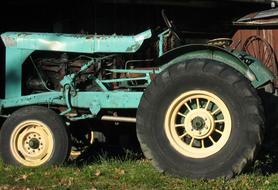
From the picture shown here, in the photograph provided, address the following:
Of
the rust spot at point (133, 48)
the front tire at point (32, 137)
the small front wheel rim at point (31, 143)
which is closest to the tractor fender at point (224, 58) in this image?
the rust spot at point (133, 48)

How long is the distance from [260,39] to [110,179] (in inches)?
191

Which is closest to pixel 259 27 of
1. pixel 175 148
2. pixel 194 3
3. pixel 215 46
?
pixel 194 3

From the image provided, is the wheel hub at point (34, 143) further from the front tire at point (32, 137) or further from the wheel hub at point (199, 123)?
the wheel hub at point (199, 123)

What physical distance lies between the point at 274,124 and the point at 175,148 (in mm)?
1577

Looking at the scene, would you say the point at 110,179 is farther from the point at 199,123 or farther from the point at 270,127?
the point at 270,127

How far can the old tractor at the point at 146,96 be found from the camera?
18.7ft

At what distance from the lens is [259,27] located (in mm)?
9766

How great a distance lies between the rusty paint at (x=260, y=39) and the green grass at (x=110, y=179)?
3.89 m

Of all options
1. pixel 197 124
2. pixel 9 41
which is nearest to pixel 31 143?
pixel 9 41

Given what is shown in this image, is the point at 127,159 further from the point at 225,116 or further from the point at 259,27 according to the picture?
the point at 259,27

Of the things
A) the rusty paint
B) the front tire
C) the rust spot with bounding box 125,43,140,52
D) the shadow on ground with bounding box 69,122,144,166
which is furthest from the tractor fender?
the rusty paint

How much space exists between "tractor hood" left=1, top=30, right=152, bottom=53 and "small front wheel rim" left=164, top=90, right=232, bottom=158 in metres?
1.13

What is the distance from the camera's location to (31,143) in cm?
666

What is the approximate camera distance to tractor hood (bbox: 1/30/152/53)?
677cm
